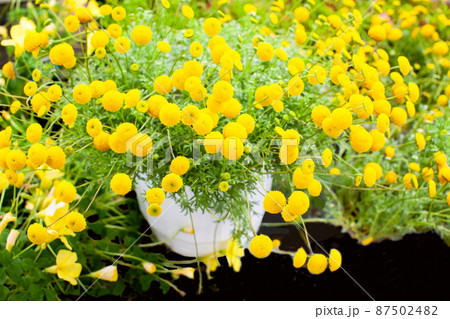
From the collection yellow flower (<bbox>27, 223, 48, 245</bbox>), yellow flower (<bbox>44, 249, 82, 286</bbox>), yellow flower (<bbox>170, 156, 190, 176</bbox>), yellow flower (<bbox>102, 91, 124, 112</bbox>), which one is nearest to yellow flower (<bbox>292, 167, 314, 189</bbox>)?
yellow flower (<bbox>170, 156, 190, 176</bbox>)

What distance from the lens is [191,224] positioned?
0.82 metres

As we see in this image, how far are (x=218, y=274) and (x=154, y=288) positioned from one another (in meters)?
0.16

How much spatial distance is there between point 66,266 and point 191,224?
0.26m

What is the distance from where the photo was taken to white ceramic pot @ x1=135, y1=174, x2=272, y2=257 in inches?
30.6

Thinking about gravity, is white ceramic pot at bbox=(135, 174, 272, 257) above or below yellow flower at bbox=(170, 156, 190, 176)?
below

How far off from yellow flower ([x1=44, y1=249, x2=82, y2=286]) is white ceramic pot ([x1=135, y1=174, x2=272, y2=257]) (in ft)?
0.56

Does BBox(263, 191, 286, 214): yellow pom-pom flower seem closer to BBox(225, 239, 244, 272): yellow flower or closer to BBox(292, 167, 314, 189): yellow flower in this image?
BBox(292, 167, 314, 189): yellow flower

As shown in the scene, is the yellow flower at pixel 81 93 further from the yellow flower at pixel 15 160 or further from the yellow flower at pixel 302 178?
the yellow flower at pixel 302 178

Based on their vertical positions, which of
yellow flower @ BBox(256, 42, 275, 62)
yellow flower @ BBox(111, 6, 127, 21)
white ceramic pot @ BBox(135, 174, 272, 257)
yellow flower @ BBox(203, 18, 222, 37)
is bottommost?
white ceramic pot @ BBox(135, 174, 272, 257)

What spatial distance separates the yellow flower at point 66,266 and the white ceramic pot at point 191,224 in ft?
0.56

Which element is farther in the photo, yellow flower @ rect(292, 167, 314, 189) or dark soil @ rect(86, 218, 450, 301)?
dark soil @ rect(86, 218, 450, 301)
